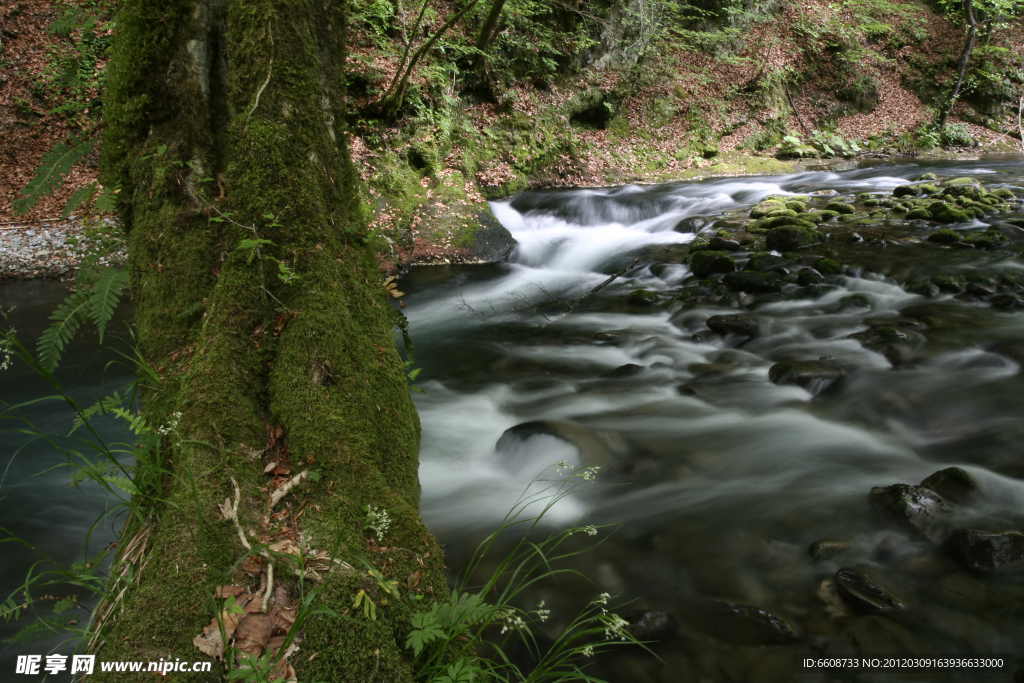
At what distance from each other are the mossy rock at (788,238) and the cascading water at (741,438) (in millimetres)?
762

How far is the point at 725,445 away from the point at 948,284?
433cm

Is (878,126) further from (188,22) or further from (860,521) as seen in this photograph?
(188,22)

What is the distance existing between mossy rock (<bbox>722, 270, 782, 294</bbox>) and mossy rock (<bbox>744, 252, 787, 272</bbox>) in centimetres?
29

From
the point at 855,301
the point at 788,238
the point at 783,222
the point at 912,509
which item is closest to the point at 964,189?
the point at 783,222

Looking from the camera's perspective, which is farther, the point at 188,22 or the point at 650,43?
the point at 650,43

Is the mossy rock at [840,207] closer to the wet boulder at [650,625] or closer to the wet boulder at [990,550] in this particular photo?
the wet boulder at [990,550]

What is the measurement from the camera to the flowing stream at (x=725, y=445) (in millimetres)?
2668

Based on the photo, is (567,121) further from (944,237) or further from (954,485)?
(954,485)

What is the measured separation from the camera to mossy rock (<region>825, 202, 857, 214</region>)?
35.4 feet

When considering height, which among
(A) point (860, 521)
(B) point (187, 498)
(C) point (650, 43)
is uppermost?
(C) point (650, 43)

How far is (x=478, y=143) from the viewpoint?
12.5m

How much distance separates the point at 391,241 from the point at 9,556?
21.6 feet

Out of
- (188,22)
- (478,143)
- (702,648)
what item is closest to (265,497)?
(702,648)

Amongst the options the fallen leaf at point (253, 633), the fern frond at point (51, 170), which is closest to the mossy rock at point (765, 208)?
the fern frond at point (51, 170)
